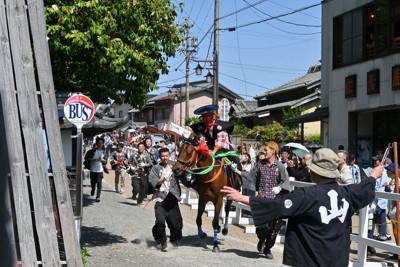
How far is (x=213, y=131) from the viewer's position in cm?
1171

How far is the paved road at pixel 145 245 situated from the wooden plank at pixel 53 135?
3.15m

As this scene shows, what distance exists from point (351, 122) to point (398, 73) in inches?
161

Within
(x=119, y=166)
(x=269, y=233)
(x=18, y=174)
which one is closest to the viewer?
(x=18, y=174)

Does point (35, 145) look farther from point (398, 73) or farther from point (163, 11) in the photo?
point (398, 73)

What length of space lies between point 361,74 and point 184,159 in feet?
39.6

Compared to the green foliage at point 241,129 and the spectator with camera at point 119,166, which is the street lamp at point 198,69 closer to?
the green foliage at point 241,129

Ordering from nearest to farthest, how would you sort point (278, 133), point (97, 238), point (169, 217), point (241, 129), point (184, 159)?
point (169, 217) < point (184, 159) < point (97, 238) < point (278, 133) < point (241, 129)

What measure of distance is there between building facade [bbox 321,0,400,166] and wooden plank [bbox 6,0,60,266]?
48.9ft

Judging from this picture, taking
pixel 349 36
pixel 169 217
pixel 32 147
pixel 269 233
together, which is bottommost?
A: pixel 269 233

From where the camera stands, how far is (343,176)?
10219mm

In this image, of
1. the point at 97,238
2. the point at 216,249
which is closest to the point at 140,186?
the point at 97,238

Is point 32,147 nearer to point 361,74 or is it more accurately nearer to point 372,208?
point 372,208

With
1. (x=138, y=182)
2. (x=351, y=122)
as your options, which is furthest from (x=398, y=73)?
(x=138, y=182)

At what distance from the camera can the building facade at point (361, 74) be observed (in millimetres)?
18969
